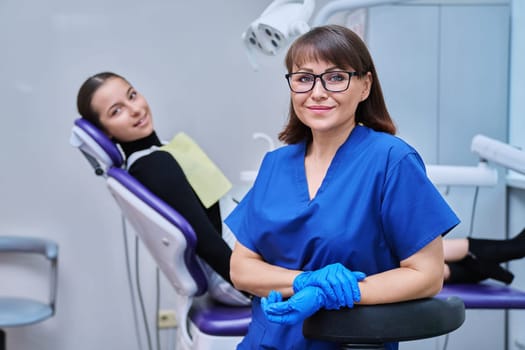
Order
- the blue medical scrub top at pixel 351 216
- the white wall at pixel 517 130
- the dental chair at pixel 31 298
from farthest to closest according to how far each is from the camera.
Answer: the dental chair at pixel 31 298 → the white wall at pixel 517 130 → the blue medical scrub top at pixel 351 216

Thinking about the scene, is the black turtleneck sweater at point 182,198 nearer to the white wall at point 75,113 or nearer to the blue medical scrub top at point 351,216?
the blue medical scrub top at point 351,216

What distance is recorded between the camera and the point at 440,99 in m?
2.60

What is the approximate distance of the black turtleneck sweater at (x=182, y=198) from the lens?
1.95 meters

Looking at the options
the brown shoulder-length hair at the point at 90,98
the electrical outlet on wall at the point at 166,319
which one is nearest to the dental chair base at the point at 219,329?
the brown shoulder-length hair at the point at 90,98

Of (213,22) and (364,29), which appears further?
(213,22)

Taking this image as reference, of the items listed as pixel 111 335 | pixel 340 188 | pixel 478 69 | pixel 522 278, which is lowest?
pixel 111 335

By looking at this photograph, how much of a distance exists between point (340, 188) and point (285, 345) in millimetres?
313

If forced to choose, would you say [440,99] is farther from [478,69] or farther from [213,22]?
[213,22]

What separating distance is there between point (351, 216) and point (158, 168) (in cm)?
93

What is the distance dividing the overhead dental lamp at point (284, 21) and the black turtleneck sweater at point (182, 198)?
437mm

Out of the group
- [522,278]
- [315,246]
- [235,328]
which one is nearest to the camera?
[315,246]

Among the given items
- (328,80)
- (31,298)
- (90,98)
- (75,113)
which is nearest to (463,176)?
(328,80)

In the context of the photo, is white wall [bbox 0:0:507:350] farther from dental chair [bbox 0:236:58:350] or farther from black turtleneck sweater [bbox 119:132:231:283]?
black turtleneck sweater [bbox 119:132:231:283]

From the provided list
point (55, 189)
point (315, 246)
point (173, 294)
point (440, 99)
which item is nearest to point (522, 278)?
point (440, 99)
